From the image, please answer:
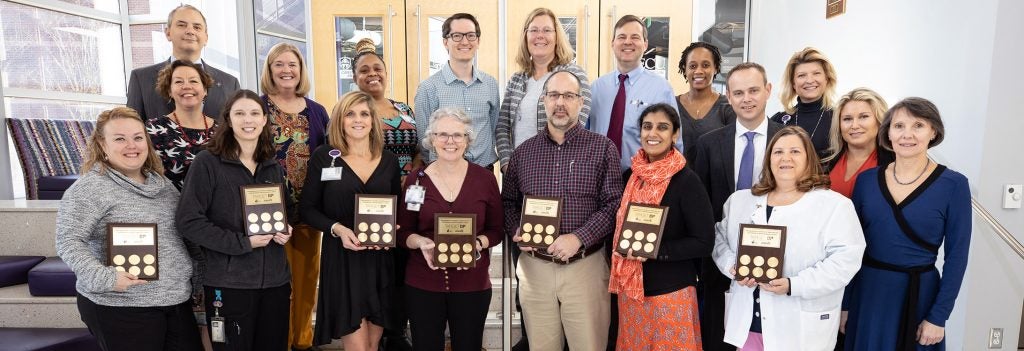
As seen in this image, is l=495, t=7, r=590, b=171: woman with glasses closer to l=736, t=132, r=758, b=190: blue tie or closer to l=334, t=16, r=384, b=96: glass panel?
l=736, t=132, r=758, b=190: blue tie

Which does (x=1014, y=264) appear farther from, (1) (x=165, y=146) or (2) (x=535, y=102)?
(1) (x=165, y=146)

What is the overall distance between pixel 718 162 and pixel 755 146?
0.18m

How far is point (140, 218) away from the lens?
2191 millimetres

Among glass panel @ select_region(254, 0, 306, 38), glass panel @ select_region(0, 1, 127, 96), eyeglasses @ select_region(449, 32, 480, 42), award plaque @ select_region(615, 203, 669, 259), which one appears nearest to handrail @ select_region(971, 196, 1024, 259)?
award plaque @ select_region(615, 203, 669, 259)

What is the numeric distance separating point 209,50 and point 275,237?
4096 millimetres

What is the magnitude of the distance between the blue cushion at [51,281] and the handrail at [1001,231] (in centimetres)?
519

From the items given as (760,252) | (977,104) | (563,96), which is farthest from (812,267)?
(977,104)

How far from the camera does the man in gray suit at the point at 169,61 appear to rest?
3.02 metres

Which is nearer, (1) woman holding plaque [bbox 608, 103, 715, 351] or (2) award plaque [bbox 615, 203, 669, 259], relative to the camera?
(2) award plaque [bbox 615, 203, 669, 259]

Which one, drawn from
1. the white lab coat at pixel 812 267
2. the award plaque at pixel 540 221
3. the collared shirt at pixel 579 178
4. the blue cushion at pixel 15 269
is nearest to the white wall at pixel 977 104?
the white lab coat at pixel 812 267

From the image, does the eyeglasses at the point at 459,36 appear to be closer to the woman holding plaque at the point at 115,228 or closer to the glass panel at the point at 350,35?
the woman holding plaque at the point at 115,228

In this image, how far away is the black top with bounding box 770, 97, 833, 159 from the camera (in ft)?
9.02

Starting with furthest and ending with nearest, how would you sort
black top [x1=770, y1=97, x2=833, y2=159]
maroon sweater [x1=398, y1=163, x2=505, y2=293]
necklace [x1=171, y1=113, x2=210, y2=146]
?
black top [x1=770, y1=97, x2=833, y2=159] < necklace [x1=171, y1=113, x2=210, y2=146] < maroon sweater [x1=398, y1=163, x2=505, y2=293]

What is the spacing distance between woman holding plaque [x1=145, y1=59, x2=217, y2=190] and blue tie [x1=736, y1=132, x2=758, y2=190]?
2443 mm
